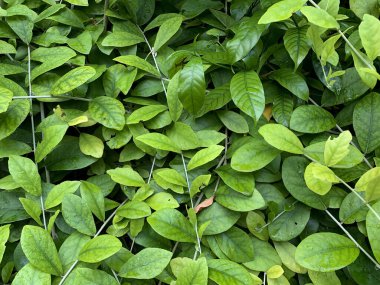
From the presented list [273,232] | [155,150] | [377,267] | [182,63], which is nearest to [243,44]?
[182,63]

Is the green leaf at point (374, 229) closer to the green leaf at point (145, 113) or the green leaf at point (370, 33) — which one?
the green leaf at point (370, 33)

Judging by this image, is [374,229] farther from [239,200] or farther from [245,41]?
[245,41]

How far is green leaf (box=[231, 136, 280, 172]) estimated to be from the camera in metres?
0.79

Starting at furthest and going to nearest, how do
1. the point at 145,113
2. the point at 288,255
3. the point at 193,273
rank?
the point at 145,113
the point at 288,255
the point at 193,273

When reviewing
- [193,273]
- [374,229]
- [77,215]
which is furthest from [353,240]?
[77,215]


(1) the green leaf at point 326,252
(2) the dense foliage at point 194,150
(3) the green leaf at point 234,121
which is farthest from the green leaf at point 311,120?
(1) the green leaf at point 326,252

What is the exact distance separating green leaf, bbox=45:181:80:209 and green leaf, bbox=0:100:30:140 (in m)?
0.16

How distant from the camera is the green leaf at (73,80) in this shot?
872 mm

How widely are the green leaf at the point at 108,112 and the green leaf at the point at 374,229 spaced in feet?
1.75

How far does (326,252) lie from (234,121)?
34 centimetres

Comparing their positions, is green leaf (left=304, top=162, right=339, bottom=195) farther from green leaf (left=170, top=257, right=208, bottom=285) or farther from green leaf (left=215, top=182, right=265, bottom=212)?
green leaf (left=170, top=257, right=208, bottom=285)

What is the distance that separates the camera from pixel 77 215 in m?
0.79

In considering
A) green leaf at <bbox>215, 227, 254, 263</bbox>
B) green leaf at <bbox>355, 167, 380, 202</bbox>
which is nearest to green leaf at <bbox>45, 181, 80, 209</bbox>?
green leaf at <bbox>215, 227, 254, 263</bbox>

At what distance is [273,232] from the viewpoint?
794mm
